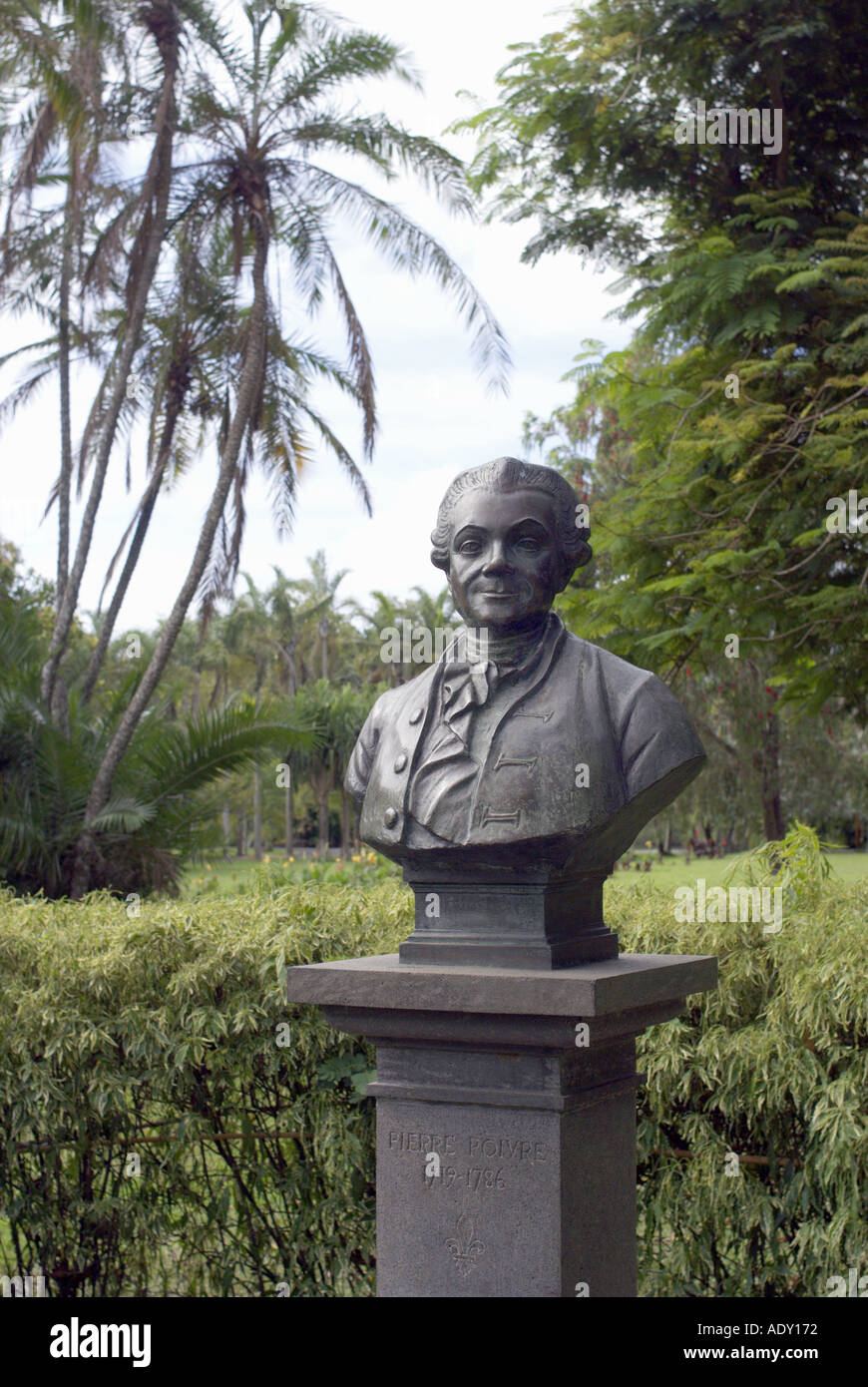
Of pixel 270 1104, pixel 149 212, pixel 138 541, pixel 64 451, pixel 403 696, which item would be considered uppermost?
pixel 149 212

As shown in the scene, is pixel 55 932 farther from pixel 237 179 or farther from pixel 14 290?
pixel 14 290

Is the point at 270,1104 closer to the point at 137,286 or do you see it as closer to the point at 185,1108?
the point at 185,1108

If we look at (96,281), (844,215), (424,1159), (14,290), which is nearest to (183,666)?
(14,290)

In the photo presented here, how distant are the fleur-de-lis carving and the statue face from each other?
5.21ft

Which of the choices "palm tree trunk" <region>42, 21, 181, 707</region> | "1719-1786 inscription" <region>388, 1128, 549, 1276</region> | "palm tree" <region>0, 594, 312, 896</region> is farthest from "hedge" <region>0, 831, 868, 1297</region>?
"palm tree trunk" <region>42, 21, 181, 707</region>

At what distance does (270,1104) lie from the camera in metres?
5.29

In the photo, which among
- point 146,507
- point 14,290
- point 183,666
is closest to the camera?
point 146,507

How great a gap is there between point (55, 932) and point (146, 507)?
10.6 m

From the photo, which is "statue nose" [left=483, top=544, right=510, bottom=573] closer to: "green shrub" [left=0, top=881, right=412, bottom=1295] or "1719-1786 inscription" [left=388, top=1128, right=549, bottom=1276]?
"1719-1786 inscription" [left=388, top=1128, right=549, bottom=1276]

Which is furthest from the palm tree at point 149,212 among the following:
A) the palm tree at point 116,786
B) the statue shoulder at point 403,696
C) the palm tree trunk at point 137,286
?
the statue shoulder at point 403,696

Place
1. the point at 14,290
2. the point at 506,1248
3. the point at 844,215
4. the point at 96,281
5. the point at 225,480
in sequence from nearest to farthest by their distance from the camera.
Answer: the point at 506,1248
the point at 844,215
the point at 225,480
the point at 96,281
the point at 14,290

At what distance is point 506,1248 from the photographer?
3.44 m

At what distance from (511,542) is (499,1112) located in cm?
151

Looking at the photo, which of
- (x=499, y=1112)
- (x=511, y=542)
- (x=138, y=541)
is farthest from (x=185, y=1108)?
(x=138, y=541)
